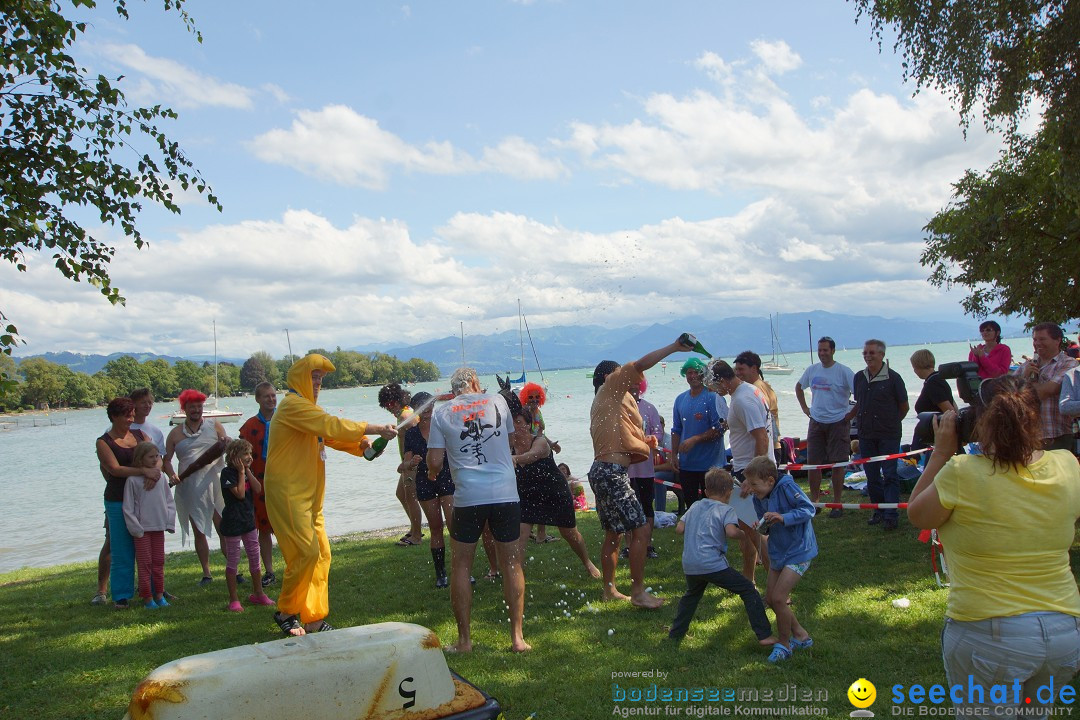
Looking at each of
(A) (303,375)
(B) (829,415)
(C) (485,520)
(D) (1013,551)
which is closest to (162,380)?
(B) (829,415)

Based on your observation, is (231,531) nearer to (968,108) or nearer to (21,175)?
(21,175)

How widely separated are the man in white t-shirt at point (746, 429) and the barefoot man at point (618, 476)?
85cm

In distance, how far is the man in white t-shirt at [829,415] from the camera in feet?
31.2

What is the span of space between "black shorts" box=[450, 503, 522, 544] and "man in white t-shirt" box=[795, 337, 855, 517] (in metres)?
5.28

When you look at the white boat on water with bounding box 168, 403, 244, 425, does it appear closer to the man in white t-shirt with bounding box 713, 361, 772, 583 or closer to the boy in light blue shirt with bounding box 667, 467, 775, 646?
the man in white t-shirt with bounding box 713, 361, 772, 583

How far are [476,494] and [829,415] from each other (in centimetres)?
581

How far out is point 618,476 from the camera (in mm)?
6410

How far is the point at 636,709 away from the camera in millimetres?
4395

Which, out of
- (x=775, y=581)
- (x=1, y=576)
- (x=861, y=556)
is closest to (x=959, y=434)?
(x=775, y=581)

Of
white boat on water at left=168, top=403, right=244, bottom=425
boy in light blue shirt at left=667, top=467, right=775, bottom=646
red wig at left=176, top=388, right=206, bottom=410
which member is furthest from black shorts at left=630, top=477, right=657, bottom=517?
white boat on water at left=168, top=403, right=244, bottom=425

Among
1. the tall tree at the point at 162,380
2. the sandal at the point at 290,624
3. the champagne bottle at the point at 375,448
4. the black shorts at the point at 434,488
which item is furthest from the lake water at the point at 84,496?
the tall tree at the point at 162,380

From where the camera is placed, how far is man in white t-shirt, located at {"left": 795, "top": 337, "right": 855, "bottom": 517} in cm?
950

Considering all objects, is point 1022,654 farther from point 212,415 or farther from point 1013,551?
point 212,415

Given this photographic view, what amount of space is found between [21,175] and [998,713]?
302 inches
